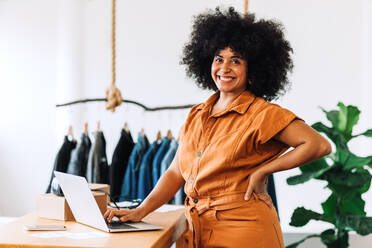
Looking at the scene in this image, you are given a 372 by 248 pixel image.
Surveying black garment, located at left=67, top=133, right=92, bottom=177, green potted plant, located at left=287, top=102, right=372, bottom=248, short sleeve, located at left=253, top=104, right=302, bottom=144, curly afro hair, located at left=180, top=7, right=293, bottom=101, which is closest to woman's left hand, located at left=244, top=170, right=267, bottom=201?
short sleeve, located at left=253, top=104, right=302, bottom=144

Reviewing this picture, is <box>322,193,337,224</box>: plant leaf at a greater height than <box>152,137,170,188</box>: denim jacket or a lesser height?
lesser

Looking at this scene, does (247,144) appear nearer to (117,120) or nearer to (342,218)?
(342,218)

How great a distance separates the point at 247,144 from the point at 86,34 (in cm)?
291

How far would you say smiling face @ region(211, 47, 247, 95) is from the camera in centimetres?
182

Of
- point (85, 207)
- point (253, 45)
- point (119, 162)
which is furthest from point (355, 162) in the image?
point (85, 207)

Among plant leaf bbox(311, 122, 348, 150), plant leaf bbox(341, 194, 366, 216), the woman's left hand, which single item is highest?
plant leaf bbox(311, 122, 348, 150)

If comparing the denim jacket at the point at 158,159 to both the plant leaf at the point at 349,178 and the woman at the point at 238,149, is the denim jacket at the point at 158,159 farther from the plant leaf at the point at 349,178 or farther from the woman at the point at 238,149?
the woman at the point at 238,149

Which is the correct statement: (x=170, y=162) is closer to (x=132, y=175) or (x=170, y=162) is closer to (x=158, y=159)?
(x=158, y=159)

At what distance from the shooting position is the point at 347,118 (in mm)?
2982

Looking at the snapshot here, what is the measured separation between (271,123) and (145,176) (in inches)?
68.6

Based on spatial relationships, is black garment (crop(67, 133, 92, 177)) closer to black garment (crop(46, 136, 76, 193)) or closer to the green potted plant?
black garment (crop(46, 136, 76, 193))

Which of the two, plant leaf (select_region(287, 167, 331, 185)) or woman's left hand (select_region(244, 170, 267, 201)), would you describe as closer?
woman's left hand (select_region(244, 170, 267, 201))

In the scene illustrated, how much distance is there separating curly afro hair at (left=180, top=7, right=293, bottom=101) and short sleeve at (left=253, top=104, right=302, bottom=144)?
250mm

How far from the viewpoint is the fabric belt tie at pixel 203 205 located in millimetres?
1670
